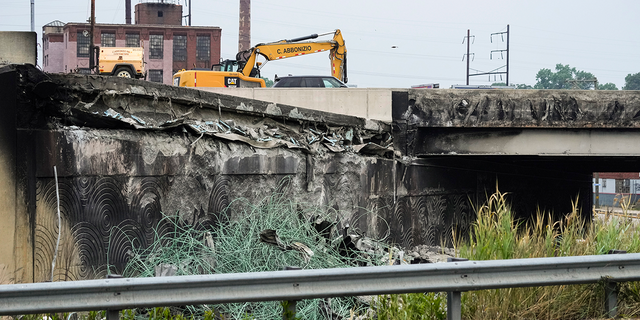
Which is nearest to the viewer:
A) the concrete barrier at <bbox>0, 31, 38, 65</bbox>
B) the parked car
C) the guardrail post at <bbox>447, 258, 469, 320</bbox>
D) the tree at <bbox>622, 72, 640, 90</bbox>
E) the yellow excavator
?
the guardrail post at <bbox>447, 258, 469, 320</bbox>

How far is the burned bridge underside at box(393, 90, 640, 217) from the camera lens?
11.5 meters

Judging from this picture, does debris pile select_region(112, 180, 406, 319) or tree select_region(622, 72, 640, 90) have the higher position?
tree select_region(622, 72, 640, 90)

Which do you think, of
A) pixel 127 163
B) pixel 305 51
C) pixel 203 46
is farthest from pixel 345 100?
pixel 203 46

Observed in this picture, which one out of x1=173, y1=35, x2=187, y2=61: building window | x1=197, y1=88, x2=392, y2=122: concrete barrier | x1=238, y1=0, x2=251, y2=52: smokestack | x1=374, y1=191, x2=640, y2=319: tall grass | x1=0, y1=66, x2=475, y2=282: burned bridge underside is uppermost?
x1=238, y1=0, x2=251, y2=52: smokestack

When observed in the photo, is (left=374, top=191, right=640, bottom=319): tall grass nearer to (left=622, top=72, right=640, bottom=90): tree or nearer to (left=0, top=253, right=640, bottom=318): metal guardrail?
(left=0, top=253, right=640, bottom=318): metal guardrail

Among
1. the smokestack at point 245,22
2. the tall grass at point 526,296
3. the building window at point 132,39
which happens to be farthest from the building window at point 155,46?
the tall grass at point 526,296

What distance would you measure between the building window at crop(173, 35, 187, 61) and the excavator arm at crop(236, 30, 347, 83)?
113 ft

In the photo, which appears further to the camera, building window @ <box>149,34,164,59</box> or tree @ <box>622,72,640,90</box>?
tree @ <box>622,72,640,90</box>

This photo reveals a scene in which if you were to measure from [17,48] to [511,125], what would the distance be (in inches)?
360

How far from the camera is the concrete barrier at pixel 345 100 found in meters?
11.3

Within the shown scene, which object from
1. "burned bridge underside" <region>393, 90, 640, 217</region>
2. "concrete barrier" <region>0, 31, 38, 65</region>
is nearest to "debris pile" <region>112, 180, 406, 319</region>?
"concrete barrier" <region>0, 31, 38, 65</region>

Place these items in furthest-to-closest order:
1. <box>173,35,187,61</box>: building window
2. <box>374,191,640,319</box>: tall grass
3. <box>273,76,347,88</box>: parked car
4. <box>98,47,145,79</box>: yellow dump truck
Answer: <box>173,35,187,61</box>: building window, <box>98,47,145,79</box>: yellow dump truck, <box>273,76,347,88</box>: parked car, <box>374,191,640,319</box>: tall grass

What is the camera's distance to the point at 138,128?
612 cm

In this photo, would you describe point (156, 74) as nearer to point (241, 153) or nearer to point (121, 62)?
point (121, 62)
